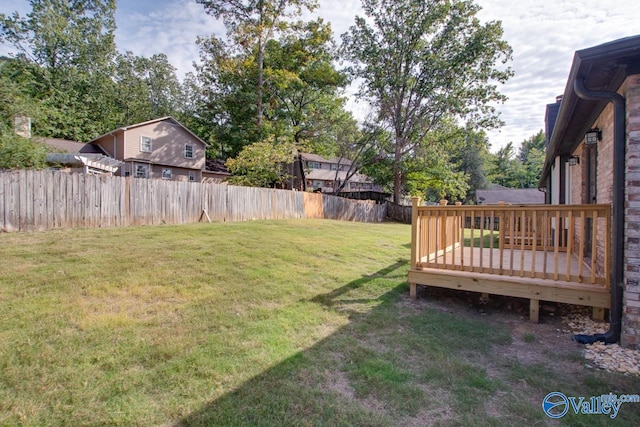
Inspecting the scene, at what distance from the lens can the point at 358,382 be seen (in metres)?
2.43

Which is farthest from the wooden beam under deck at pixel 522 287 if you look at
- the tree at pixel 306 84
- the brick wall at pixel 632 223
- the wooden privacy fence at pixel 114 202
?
the tree at pixel 306 84

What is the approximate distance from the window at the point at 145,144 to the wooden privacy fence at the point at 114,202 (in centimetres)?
1262

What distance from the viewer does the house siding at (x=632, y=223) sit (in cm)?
293

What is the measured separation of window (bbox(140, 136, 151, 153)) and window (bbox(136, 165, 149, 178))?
1.06 meters

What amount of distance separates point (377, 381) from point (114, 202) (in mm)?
8825

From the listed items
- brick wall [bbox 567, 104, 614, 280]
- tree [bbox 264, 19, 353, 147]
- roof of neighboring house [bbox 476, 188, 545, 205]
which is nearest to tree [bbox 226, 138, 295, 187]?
tree [bbox 264, 19, 353, 147]

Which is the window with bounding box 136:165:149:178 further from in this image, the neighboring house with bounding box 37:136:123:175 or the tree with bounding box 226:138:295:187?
the tree with bounding box 226:138:295:187

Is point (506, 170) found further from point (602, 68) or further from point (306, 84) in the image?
point (602, 68)

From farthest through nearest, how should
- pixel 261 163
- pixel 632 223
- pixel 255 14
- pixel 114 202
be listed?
pixel 255 14, pixel 261 163, pixel 114 202, pixel 632 223

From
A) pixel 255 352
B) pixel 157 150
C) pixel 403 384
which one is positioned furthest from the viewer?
pixel 157 150

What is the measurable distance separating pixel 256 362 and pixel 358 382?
832 mm

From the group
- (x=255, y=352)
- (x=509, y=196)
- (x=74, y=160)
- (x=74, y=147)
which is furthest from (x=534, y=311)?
(x=509, y=196)

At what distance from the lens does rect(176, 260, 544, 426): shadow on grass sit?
204 cm

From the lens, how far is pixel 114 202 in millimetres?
8742
